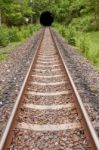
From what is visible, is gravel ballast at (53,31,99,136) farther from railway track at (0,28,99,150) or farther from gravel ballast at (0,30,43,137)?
gravel ballast at (0,30,43,137)

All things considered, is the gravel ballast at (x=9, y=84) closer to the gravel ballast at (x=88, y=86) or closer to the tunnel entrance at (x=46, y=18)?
the gravel ballast at (x=88, y=86)

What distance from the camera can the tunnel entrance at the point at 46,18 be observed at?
299 ft

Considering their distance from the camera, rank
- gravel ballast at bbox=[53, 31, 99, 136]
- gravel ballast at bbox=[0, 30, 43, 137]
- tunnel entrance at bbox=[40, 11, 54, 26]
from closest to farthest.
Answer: gravel ballast at bbox=[53, 31, 99, 136]
gravel ballast at bbox=[0, 30, 43, 137]
tunnel entrance at bbox=[40, 11, 54, 26]

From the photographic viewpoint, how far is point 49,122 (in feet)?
24.2

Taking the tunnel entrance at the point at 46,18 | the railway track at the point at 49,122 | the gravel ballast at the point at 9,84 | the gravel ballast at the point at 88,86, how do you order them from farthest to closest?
the tunnel entrance at the point at 46,18 < the gravel ballast at the point at 9,84 < the gravel ballast at the point at 88,86 < the railway track at the point at 49,122

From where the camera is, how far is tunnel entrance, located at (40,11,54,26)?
91.1 meters

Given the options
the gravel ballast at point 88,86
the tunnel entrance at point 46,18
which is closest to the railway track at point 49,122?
the gravel ballast at point 88,86

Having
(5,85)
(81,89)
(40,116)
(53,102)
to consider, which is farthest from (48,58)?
(40,116)

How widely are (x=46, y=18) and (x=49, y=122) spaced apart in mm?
87345

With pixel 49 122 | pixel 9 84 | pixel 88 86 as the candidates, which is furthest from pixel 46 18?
pixel 49 122

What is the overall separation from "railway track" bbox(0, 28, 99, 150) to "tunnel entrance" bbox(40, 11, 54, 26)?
81165 millimetres

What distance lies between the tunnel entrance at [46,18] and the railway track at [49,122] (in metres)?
81.2

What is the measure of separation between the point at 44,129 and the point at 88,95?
285cm

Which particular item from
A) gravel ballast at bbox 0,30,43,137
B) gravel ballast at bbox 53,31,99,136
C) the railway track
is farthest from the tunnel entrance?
the railway track
